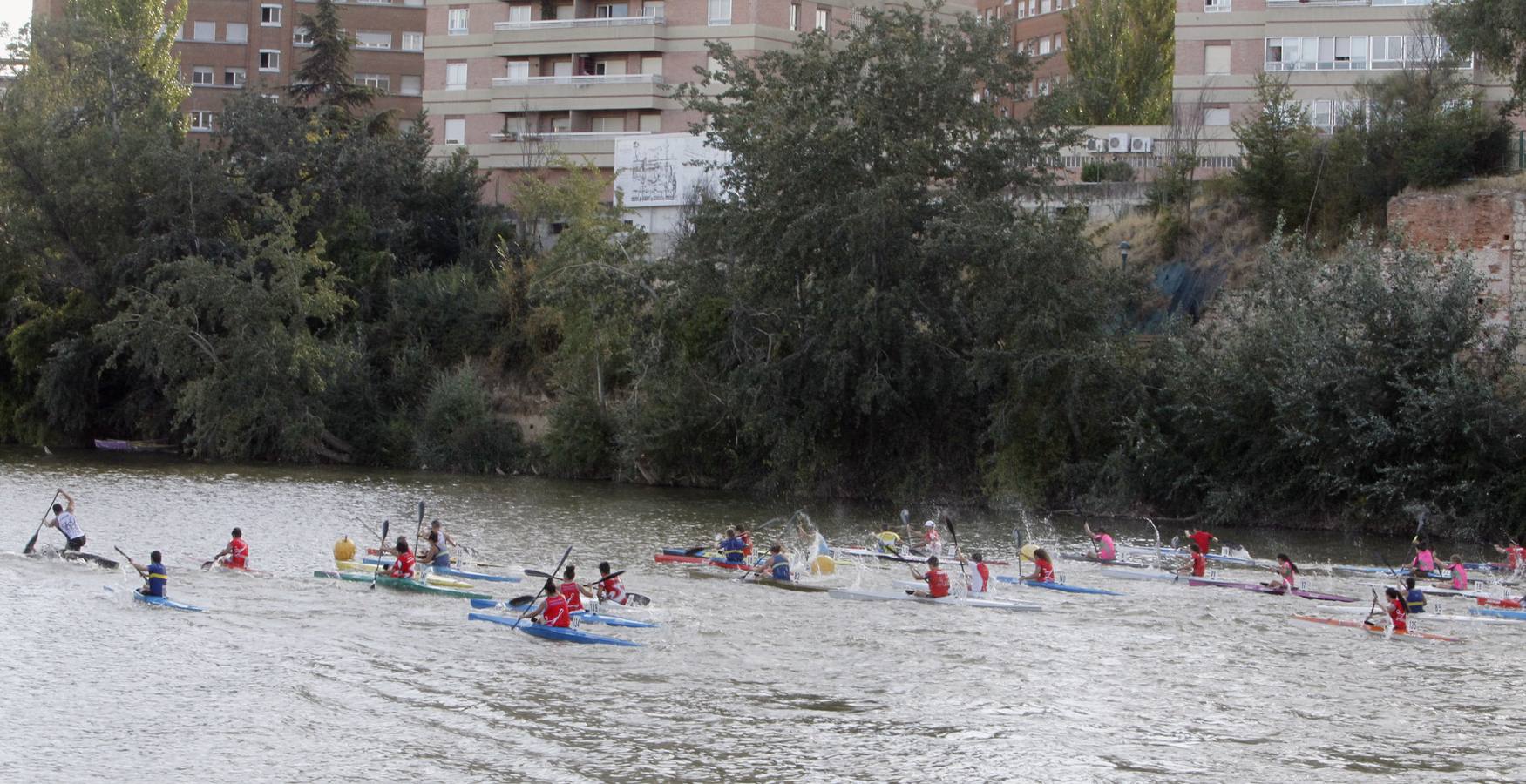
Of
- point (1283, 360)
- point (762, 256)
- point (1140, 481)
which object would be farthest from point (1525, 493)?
point (762, 256)

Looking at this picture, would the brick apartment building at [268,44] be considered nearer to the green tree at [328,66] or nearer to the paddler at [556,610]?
the green tree at [328,66]

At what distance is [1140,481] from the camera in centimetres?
4725

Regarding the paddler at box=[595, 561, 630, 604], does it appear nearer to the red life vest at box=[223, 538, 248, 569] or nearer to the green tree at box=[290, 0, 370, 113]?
the red life vest at box=[223, 538, 248, 569]

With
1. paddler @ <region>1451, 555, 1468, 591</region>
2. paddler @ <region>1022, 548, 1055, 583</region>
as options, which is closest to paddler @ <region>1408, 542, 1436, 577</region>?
paddler @ <region>1451, 555, 1468, 591</region>

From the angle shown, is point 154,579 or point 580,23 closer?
point 154,579

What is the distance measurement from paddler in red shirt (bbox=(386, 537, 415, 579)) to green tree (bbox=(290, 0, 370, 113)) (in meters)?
58.7

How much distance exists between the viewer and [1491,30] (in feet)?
161

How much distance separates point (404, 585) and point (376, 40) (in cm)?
7878

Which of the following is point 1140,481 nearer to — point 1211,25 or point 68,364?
point 1211,25

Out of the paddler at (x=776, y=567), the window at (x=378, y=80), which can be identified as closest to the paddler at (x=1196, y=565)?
the paddler at (x=776, y=567)

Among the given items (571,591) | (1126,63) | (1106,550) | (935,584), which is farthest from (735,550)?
(1126,63)

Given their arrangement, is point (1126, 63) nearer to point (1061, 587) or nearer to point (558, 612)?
point (1061, 587)

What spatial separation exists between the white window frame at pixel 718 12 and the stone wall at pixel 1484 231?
36.9 meters

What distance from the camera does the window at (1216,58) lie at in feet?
222
